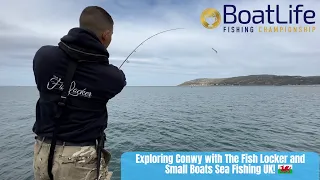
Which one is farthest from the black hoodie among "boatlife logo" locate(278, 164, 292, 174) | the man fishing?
"boatlife logo" locate(278, 164, 292, 174)

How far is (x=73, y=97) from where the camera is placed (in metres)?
2.45

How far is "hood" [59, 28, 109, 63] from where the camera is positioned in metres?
2.42

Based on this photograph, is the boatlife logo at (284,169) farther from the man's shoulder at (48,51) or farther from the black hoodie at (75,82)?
the man's shoulder at (48,51)

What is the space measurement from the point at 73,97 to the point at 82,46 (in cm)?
48

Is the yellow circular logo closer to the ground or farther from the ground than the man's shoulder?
farther from the ground

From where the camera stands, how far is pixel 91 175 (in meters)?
2.68

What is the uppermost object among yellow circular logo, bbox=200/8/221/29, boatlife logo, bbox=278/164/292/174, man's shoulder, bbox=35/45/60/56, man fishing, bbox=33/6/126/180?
yellow circular logo, bbox=200/8/221/29

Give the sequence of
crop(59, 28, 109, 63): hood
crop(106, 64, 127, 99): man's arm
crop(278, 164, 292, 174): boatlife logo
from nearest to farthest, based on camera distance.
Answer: crop(59, 28, 109, 63): hood → crop(106, 64, 127, 99): man's arm → crop(278, 164, 292, 174): boatlife logo

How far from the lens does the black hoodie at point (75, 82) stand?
2426mm

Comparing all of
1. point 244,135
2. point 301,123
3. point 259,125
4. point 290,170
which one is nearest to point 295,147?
point 244,135

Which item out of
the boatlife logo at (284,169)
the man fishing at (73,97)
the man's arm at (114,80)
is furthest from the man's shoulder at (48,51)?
the boatlife logo at (284,169)

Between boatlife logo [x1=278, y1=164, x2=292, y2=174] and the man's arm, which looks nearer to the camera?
the man's arm

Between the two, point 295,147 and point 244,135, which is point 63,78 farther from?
point 244,135

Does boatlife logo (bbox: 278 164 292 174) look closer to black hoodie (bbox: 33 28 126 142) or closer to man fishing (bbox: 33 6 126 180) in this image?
man fishing (bbox: 33 6 126 180)
